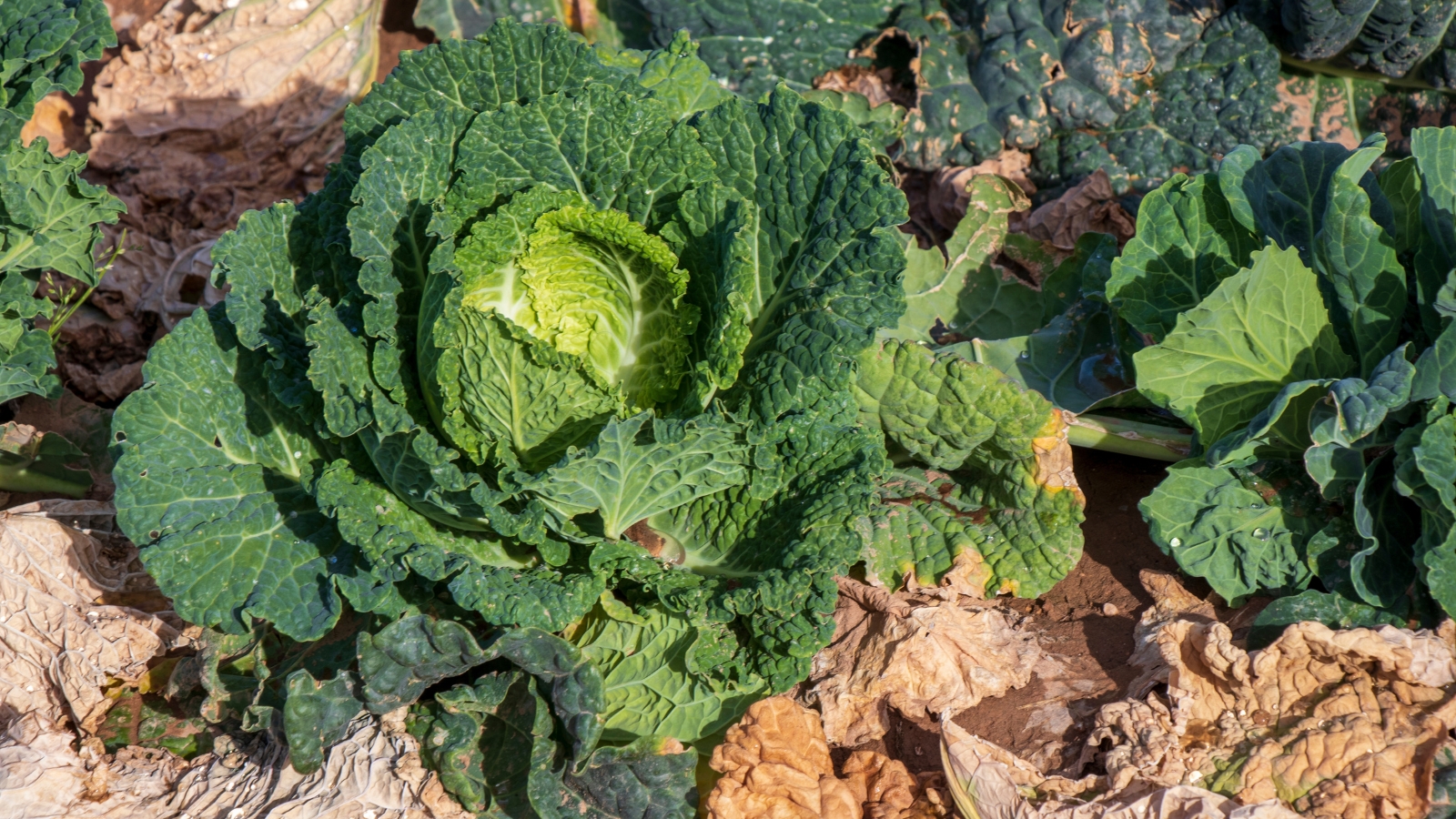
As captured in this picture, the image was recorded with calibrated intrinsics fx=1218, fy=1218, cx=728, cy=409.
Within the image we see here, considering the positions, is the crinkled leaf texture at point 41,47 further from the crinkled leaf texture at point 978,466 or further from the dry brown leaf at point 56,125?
the crinkled leaf texture at point 978,466

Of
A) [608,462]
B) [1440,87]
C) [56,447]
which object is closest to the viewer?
[608,462]

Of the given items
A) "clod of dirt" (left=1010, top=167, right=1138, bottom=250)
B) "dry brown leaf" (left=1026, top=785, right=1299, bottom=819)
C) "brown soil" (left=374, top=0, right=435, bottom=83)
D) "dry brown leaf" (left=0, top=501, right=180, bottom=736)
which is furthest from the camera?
"brown soil" (left=374, top=0, right=435, bottom=83)

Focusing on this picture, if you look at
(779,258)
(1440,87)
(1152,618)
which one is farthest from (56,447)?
(1440,87)

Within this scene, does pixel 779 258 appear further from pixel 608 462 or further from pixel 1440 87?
pixel 1440 87

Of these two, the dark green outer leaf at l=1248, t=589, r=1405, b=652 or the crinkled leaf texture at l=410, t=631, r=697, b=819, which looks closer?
the crinkled leaf texture at l=410, t=631, r=697, b=819

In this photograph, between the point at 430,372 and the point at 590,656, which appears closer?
the point at 430,372

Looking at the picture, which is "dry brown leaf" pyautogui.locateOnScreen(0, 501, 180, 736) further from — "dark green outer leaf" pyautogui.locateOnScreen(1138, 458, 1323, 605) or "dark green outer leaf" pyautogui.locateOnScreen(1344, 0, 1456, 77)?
"dark green outer leaf" pyautogui.locateOnScreen(1344, 0, 1456, 77)

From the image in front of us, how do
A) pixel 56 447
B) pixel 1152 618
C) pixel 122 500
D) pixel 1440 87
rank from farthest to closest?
pixel 1440 87 → pixel 56 447 → pixel 1152 618 → pixel 122 500

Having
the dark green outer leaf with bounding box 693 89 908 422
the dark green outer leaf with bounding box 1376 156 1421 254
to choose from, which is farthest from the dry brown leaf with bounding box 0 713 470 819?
the dark green outer leaf with bounding box 1376 156 1421 254
